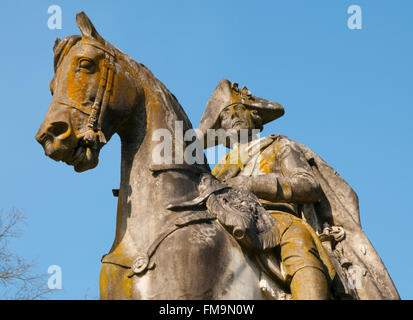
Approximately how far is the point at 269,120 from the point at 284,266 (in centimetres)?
332

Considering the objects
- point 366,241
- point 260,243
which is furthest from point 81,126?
point 366,241

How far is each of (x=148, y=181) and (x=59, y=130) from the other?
2.84ft

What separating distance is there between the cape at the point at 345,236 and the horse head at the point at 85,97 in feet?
8.06

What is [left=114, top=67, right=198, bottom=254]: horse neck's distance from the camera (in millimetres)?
7016

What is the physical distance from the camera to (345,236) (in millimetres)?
8812

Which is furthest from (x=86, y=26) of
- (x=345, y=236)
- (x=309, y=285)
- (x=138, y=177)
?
(x=345, y=236)

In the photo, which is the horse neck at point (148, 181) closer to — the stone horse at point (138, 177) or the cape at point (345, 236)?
the stone horse at point (138, 177)

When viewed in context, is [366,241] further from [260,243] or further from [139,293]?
[139,293]

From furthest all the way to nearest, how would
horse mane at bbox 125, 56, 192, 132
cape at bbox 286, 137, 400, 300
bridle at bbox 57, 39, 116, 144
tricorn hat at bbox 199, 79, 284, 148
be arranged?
tricorn hat at bbox 199, 79, 284, 148, cape at bbox 286, 137, 400, 300, horse mane at bbox 125, 56, 192, 132, bridle at bbox 57, 39, 116, 144

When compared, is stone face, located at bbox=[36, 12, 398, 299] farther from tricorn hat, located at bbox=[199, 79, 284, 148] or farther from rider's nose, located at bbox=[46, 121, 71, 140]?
tricorn hat, located at bbox=[199, 79, 284, 148]

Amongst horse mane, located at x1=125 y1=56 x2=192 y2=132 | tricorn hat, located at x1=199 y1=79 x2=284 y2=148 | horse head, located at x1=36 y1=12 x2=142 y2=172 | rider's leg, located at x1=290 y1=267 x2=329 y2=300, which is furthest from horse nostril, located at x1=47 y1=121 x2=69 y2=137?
tricorn hat, located at x1=199 y1=79 x2=284 y2=148

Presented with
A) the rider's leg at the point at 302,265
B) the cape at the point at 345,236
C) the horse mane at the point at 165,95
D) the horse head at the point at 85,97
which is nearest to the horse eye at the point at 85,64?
the horse head at the point at 85,97
